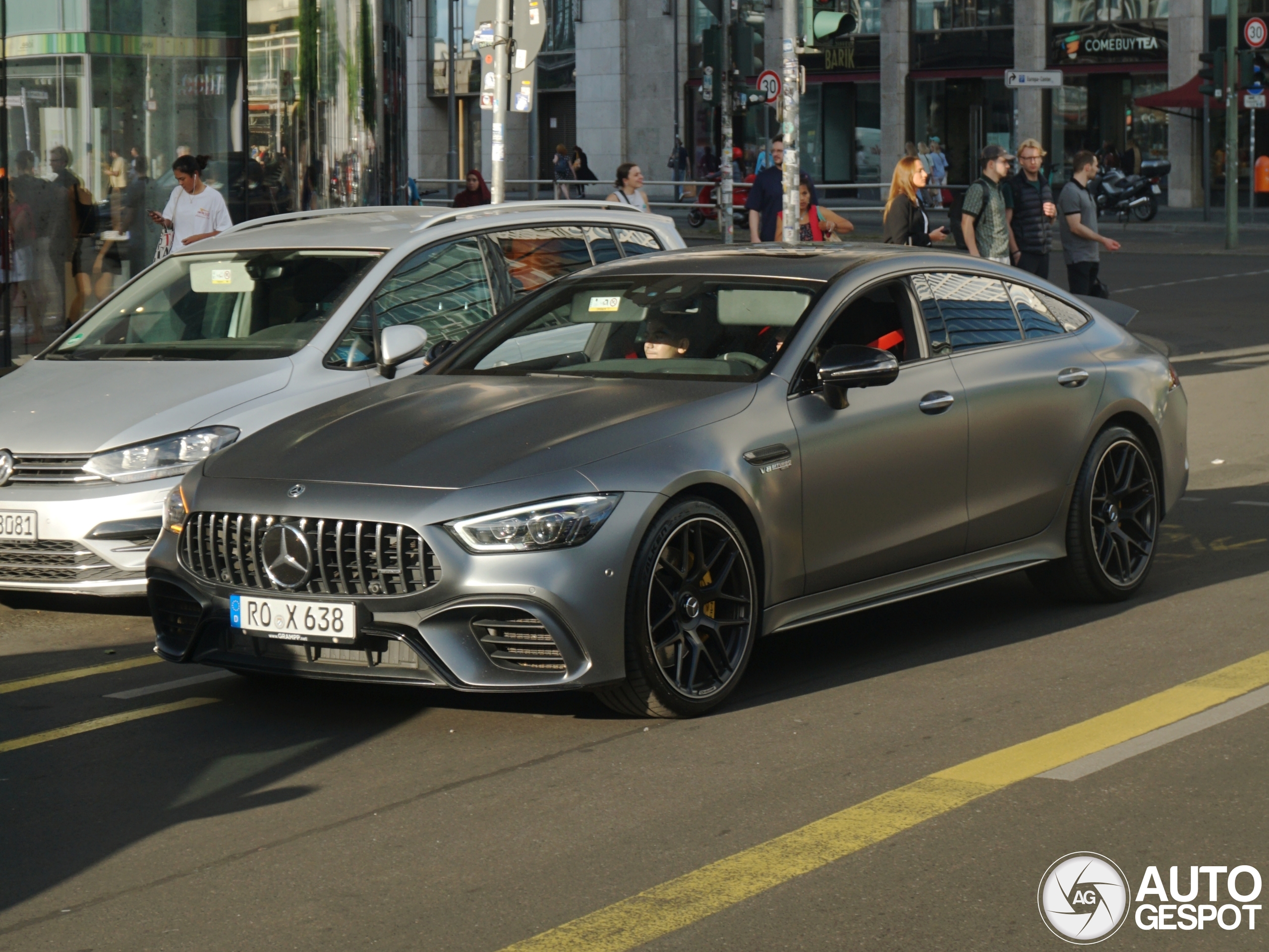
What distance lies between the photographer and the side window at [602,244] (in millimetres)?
9898

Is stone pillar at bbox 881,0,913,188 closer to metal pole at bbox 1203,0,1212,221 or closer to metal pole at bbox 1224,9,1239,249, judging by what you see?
metal pole at bbox 1203,0,1212,221

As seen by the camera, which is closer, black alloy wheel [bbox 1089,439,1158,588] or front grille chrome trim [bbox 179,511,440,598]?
front grille chrome trim [bbox 179,511,440,598]

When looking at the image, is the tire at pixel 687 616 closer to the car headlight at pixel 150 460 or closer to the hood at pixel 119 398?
the car headlight at pixel 150 460

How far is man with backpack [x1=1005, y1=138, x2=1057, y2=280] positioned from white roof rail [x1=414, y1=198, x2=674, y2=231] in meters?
5.91

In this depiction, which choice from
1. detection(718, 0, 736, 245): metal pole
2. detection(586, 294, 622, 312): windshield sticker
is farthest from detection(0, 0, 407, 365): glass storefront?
detection(586, 294, 622, 312): windshield sticker

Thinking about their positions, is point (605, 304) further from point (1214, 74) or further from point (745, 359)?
point (1214, 74)

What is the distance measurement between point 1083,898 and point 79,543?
4.67m

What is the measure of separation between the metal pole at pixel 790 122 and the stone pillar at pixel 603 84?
41.8m

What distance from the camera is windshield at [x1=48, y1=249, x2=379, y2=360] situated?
28.2ft

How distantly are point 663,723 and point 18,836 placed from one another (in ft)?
6.38

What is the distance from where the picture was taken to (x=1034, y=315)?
7.60 metres

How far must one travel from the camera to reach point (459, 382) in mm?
6742

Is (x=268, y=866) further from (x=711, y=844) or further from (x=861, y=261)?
(x=861, y=261)

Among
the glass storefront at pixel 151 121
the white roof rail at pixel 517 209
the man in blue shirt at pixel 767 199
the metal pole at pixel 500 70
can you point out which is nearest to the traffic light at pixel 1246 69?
the man in blue shirt at pixel 767 199
